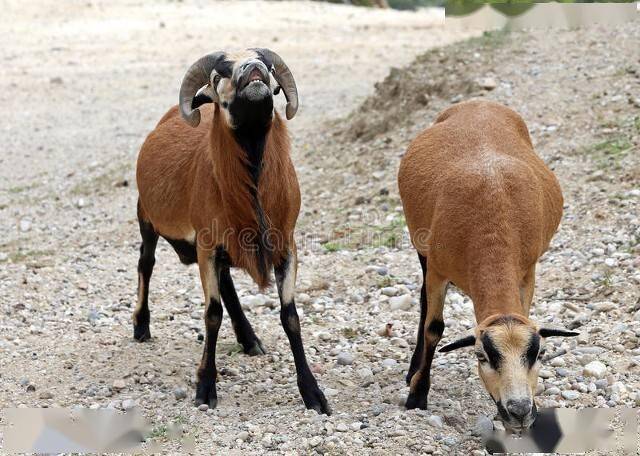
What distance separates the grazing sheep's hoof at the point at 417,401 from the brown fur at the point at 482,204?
880mm

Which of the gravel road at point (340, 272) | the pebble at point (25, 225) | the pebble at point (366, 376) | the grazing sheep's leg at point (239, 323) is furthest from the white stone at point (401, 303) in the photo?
the pebble at point (25, 225)

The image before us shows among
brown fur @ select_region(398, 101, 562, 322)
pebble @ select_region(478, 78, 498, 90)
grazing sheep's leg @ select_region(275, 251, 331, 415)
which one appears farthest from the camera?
pebble @ select_region(478, 78, 498, 90)

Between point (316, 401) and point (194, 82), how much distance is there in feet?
8.33

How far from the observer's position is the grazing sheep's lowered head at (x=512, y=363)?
5215 millimetres

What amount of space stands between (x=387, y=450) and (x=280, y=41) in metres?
20.6

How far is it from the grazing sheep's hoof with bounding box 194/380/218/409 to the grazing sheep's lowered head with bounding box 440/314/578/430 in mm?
2424

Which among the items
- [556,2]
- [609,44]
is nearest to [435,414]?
[609,44]

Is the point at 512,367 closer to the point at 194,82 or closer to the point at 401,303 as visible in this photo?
the point at 194,82

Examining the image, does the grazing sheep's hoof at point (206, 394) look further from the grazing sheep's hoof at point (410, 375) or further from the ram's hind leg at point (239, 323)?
the grazing sheep's hoof at point (410, 375)

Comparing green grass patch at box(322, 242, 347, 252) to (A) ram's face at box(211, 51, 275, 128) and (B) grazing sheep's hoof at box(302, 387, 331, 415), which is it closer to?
(B) grazing sheep's hoof at box(302, 387, 331, 415)

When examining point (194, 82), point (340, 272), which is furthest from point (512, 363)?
point (340, 272)

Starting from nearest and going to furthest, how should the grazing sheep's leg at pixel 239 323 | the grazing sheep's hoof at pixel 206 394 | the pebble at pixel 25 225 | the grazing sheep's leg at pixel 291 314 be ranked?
1. the grazing sheep's leg at pixel 291 314
2. the grazing sheep's hoof at pixel 206 394
3. the grazing sheep's leg at pixel 239 323
4. the pebble at pixel 25 225

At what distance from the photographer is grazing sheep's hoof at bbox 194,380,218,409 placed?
23.2ft

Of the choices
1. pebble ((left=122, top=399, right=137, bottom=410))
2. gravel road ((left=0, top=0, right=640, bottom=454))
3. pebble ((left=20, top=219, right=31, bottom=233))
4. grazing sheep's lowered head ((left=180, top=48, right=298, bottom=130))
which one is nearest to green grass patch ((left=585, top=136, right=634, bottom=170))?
gravel road ((left=0, top=0, right=640, bottom=454))
